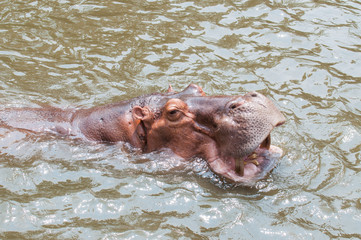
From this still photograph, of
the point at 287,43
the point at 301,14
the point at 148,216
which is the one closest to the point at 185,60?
the point at 287,43

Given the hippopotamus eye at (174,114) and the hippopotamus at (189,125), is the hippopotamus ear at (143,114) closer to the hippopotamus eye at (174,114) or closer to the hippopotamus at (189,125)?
the hippopotamus at (189,125)

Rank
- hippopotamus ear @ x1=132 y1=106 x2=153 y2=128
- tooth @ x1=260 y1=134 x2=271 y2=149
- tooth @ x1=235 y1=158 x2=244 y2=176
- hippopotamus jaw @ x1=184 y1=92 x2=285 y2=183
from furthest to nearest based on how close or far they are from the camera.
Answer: hippopotamus ear @ x1=132 y1=106 x2=153 y2=128
tooth @ x1=260 y1=134 x2=271 y2=149
tooth @ x1=235 y1=158 x2=244 y2=176
hippopotamus jaw @ x1=184 y1=92 x2=285 y2=183

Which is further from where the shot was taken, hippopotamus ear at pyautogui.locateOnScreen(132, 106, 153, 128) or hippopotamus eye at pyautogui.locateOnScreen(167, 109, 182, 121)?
hippopotamus ear at pyautogui.locateOnScreen(132, 106, 153, 128)

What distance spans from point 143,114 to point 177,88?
2304 millimetres

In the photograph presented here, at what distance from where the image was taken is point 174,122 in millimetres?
5957

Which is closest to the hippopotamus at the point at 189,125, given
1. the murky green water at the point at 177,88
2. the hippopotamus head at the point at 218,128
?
the hippopotamus head at the point at 218,128

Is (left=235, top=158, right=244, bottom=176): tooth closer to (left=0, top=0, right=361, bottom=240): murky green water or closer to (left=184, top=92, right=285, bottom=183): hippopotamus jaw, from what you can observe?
(left=184, top=92, right=285, bottom=183): hippopotamus jaw

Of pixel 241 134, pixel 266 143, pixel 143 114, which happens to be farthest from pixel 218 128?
pixel 143 114

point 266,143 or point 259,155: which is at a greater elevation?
point 266,143

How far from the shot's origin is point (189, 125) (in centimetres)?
591

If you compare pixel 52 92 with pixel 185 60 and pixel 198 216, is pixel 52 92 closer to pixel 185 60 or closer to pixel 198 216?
pixel 185 60

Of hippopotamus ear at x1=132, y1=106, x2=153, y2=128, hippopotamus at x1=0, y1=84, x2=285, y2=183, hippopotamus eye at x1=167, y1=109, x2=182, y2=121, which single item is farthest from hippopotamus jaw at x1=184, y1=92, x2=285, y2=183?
hippopotamus ear at x1=132, y1=106, x2=153, y2=128

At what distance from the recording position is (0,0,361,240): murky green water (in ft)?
17.8

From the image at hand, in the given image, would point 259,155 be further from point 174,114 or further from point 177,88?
point 177,88
